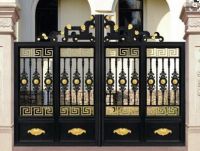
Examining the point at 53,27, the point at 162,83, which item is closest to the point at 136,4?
the point at 53,27

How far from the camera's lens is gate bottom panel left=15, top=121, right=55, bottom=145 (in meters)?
10.7

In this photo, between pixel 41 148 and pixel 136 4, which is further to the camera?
pixel 136 4

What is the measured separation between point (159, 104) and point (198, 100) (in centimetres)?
92

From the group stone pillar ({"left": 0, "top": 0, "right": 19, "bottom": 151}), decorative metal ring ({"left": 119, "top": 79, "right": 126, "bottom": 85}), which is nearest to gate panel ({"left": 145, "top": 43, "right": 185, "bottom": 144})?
decorative metal ring ({"left": 119, "top": 79, "right": 126, "bottom": 85})

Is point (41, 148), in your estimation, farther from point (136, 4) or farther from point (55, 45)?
point (136, 4)

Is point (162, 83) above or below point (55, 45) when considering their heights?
below

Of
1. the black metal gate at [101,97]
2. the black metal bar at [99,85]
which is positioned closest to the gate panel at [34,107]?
the black metal gate at [101,97]

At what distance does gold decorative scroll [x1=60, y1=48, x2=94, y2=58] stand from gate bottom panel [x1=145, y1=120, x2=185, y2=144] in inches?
72.7

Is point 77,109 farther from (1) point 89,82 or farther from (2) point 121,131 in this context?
(2) point 121,131

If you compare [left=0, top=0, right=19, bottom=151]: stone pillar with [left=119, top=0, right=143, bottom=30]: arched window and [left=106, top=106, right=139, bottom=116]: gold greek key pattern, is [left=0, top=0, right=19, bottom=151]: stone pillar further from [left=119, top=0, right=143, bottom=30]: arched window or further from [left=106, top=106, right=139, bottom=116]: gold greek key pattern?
[left=119, top=0, right=143, bottom=30]: arched window

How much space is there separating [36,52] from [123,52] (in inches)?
69.9

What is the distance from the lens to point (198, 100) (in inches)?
401

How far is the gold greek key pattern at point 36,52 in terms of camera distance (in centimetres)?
1068

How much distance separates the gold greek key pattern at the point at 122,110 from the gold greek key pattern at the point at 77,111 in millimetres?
368
